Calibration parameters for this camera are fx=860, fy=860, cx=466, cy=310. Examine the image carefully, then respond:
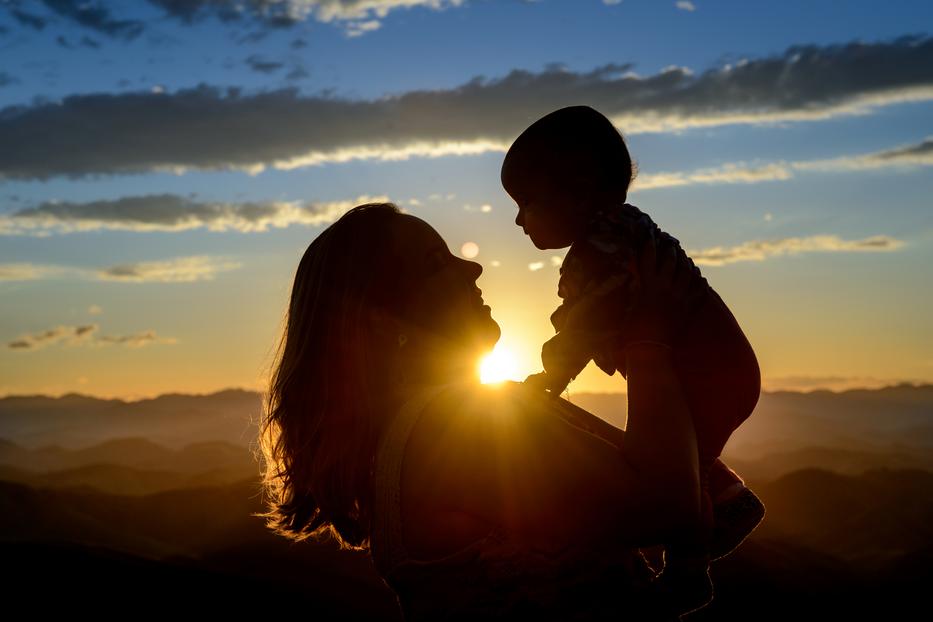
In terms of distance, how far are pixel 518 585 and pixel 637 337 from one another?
0.99 metres

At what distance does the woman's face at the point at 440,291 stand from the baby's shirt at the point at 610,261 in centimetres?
46

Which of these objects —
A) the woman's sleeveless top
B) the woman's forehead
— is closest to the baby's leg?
the woman's sleeveless top

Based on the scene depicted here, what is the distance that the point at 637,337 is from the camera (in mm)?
3141

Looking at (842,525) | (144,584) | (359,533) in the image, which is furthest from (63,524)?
(359,533)

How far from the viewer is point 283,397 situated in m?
3.81

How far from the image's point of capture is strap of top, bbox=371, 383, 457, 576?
324cm

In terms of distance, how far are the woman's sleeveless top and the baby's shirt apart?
0.77 metres

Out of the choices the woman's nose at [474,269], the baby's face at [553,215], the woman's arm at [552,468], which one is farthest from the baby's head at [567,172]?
the woman's arm at [552,468]

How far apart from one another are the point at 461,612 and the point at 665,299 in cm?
135

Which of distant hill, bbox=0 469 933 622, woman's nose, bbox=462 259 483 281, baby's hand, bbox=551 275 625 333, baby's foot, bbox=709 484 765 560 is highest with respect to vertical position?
woman's nose, bbox=462 259 483 281

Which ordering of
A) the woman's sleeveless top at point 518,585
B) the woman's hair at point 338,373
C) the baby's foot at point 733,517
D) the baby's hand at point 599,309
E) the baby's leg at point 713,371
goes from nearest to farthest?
the woman's sleeveless top at point 518,585
the baby's hand at point 599,309
the baby's leg at point 713,371
the baby's foot at point 733,517
the woman's hair at point 338,373

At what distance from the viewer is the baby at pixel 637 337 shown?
318cm

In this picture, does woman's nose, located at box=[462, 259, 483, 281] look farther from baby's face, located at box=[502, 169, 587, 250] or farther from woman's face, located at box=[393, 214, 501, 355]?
baby's face, located at box=[502, 169, 587, 250]

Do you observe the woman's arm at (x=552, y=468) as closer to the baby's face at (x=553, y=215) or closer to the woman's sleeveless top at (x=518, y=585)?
the woman's sleeveless top at (x=518, y=585)
